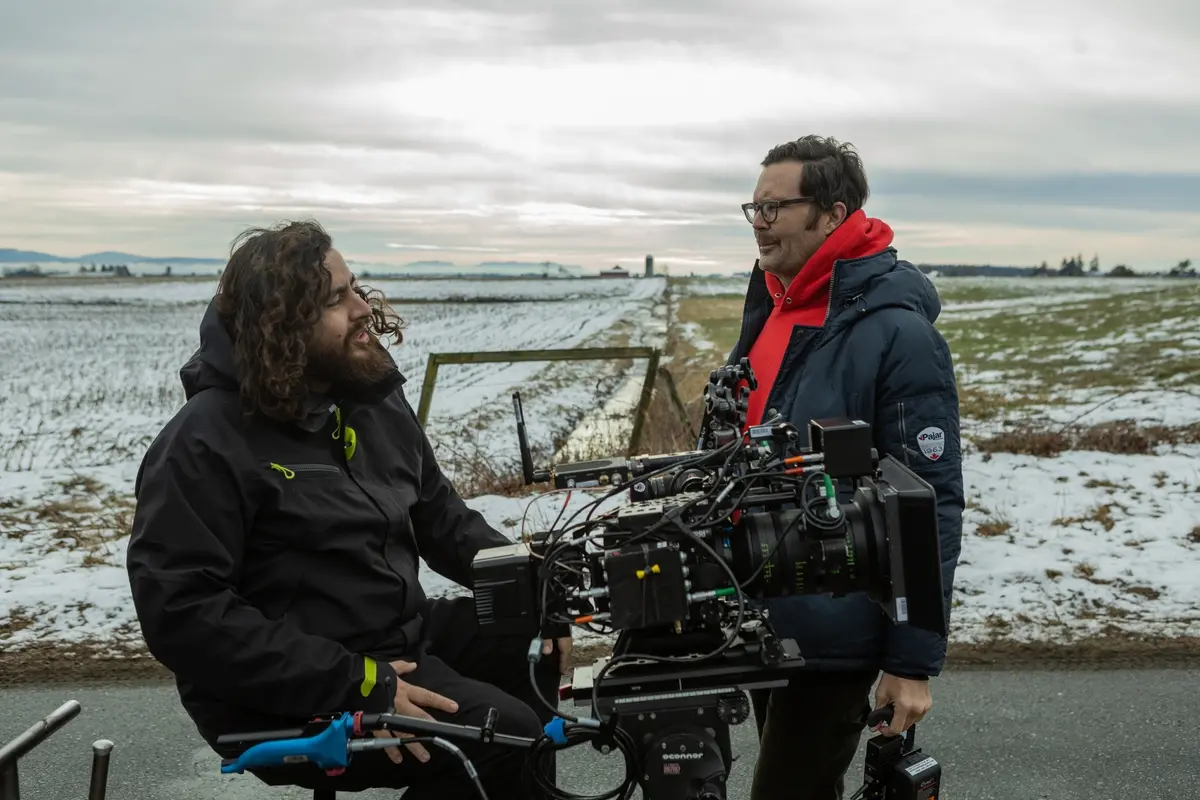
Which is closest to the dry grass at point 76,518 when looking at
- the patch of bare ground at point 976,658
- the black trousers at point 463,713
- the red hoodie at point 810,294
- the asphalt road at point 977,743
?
the patch of bare ground at point 976,658

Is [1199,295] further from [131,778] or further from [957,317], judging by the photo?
[131,778]

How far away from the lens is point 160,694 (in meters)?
4.40

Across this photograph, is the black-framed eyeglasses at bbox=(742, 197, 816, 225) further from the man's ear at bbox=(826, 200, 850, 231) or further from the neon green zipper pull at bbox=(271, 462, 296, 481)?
the neon green zipper pull at bbox=(271, 462, 296, 481)

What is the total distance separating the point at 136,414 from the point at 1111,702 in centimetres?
1284

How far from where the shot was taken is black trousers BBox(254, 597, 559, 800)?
8.07 feet

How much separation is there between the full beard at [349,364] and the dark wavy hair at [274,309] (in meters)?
0.08

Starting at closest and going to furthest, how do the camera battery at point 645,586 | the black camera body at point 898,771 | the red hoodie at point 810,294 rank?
1. the camera battery at point 645,586
2. the black camera body at point 898,771
3. the red hoodie at point 810,294

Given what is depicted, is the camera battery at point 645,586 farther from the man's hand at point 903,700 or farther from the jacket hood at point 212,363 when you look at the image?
the jacket hood at point 212,363

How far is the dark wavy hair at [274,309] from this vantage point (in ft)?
8.30

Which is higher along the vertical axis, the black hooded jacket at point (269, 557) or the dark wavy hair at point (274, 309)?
the dark wavy hair at point (274, 309)

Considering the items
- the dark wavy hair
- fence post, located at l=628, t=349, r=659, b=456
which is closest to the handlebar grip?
the dark wavy hair

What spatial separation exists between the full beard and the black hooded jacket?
46 millimetres

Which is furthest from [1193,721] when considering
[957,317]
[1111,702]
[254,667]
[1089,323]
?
[957,317]

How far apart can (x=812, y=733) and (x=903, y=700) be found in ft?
0.94
